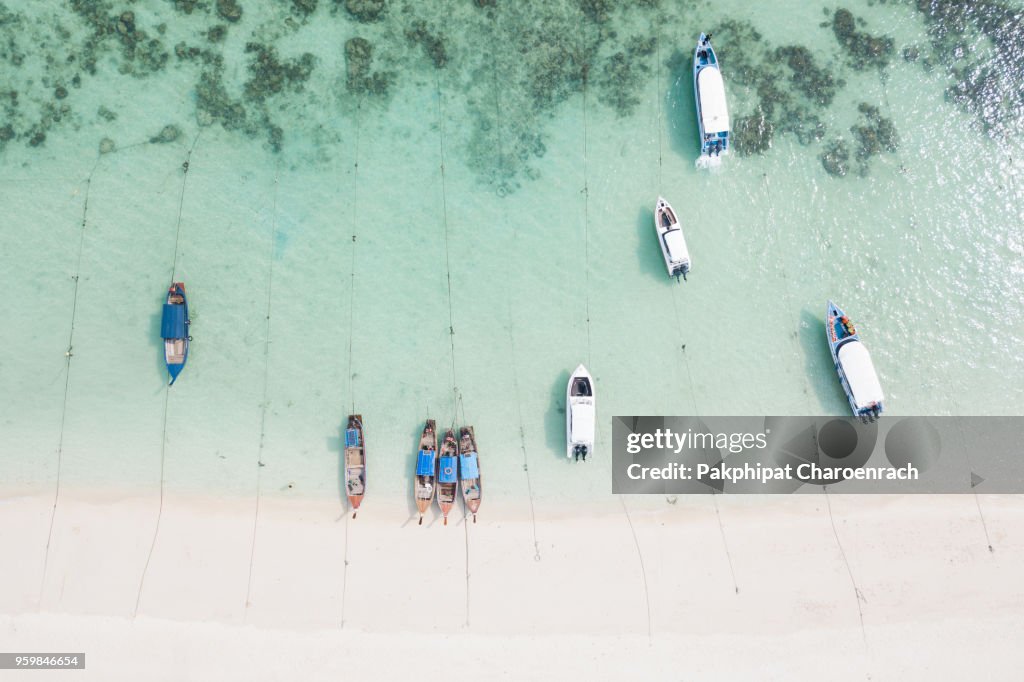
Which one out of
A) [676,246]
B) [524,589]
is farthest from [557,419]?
[676,246]

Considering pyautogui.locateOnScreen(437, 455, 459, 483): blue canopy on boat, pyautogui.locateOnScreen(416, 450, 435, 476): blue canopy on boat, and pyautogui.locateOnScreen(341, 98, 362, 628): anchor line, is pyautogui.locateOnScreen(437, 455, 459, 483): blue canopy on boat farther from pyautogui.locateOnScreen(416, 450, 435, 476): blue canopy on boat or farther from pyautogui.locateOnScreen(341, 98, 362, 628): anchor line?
pyautogui.locateOnScreen(341, 98, 362, 628): anchor line

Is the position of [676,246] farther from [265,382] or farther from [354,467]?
[265,382]

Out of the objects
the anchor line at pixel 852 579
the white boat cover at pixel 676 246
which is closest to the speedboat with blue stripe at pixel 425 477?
the white boat cover at pixel 676 246

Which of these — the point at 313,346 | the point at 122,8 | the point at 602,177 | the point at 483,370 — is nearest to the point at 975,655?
the point at 483,370

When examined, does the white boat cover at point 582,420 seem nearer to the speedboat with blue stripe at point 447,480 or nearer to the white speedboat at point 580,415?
the white speedboat at point 580,415

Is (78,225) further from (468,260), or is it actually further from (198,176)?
(468,260)

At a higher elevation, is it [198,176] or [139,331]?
[198,176]

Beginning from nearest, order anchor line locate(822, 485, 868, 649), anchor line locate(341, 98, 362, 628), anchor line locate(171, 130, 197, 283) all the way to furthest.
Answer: anchor line locate(822, 485, 868, 649), anchor line locate(341, 98, 362, 628), anchor line locate(171, 130, 197, 283)

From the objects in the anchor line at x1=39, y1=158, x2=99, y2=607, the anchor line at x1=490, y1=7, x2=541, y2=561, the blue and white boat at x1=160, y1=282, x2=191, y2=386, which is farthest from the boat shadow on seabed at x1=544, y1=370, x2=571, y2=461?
the anchor line at x1=39, y1=158, x2=99, y2=607
